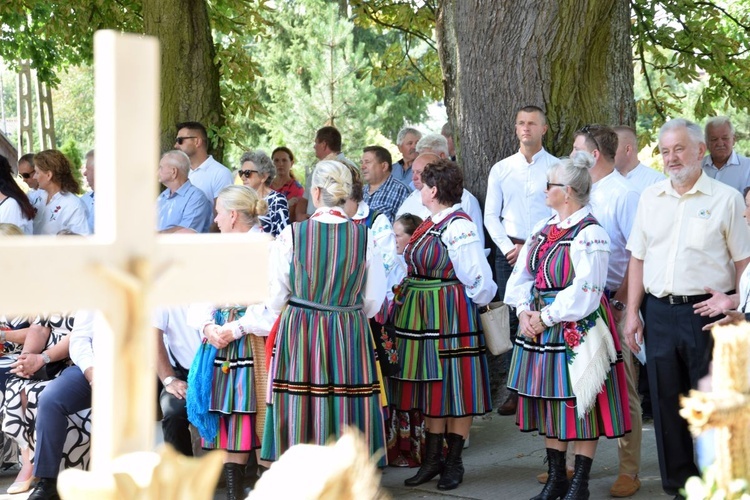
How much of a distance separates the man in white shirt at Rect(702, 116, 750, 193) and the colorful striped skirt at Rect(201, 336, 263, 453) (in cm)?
449

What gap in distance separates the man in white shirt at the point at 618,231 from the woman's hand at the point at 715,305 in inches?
29.4

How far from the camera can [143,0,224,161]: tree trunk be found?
973cm

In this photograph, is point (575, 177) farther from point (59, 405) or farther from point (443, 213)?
point (59, 405)

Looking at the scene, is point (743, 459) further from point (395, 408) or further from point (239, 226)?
point (395, 408)

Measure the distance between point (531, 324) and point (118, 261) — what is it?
4.38 m

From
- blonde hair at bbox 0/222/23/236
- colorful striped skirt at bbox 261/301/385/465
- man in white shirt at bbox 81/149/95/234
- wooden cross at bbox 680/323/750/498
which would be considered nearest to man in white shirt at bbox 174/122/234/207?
man in white shirt at bbox 81/149/95/234

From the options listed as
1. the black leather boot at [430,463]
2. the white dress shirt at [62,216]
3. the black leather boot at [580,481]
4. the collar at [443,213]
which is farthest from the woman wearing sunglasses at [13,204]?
the black leather boot at [580,481]

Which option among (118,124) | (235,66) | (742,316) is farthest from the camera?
(235,66)

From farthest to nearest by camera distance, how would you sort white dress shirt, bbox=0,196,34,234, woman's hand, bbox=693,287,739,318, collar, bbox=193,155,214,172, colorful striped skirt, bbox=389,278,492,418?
collar, bbox=193,155,214,172, white dress shirt, bbox=0,196,34,234, colorful striped skirt, bbox=389,278,492,418, woman's hand, bbox=693,287,739,318

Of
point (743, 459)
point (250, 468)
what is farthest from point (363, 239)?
point (743, 459)

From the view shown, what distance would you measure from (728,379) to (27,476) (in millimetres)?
5389

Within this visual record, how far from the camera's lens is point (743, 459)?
202 cm

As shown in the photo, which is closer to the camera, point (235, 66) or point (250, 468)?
point (250, 468)

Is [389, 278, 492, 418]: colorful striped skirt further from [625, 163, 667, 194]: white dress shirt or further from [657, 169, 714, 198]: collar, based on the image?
[625, 163, 667, 194]: white dress shirt
